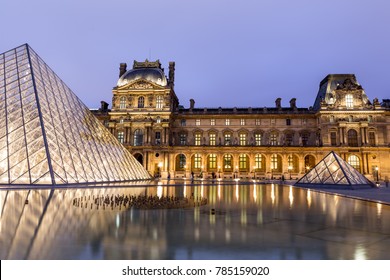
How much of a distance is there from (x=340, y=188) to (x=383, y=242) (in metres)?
17.9

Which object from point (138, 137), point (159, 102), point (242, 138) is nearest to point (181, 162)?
point (138, 137)

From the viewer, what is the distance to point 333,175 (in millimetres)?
23141

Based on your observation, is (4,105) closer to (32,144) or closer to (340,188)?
(32,144)

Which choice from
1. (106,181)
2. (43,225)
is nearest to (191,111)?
(106,181)

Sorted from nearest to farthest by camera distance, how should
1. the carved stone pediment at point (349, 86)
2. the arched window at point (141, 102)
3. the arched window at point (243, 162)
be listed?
the carved stone pediment at point (349, 86) < the arched window at point (141, 102) < the arched window at point (243, 162)

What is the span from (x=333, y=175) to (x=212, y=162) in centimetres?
2567

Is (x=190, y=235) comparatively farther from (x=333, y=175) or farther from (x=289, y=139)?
(x=289, y=139)

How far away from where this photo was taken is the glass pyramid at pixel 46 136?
18531mm

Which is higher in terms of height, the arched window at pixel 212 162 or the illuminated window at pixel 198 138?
the illuminated window at pixel 198 138

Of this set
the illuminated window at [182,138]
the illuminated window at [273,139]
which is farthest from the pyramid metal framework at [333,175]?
the illuminated window at [182,138]

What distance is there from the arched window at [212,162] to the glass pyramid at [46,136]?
20.1 meters

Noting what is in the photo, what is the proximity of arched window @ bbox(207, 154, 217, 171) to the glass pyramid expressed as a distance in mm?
20065

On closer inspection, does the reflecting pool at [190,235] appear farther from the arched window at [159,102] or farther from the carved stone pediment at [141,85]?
the carved stone pediment at [141,85]

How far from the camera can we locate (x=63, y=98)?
85.8 ft
